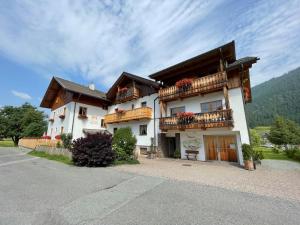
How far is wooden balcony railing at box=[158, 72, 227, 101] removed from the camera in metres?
13.3

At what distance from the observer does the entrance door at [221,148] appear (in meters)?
13.6

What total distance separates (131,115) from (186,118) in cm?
729

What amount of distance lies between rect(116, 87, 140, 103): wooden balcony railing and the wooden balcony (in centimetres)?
199

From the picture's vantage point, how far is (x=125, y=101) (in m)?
22.2

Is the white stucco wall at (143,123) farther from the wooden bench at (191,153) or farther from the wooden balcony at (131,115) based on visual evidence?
the wooden bench at (191,153)

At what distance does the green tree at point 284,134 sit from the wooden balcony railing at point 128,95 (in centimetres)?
3105

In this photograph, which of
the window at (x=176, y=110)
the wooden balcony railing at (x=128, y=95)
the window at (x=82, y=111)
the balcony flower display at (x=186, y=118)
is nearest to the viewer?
the balcony flower display at (x=186, y=118)

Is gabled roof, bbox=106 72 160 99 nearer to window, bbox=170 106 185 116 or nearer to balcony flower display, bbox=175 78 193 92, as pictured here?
window, bbox=170 106 185 116

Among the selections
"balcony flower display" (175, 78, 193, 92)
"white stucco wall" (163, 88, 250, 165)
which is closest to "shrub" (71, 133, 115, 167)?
"white stucco wall" (163, 88, 250, 165)

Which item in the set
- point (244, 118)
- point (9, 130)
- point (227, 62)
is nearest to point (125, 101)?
point (227, 62)

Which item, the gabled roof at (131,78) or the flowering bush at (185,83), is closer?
the flowering bush at (185,83)

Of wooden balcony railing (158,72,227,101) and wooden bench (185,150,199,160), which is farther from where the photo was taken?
wooden bench (185,150,199,160)

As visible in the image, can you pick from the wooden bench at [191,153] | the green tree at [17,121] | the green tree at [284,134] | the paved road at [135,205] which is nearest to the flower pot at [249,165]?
the wooden bench at [191,153]

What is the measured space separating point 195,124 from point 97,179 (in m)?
Result: 9.19
